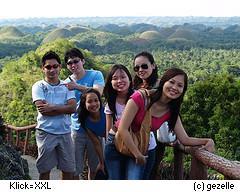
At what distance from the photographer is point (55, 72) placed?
3.20m

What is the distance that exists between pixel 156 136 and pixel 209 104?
48.5ft

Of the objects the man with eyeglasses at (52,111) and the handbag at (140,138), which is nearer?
the handbag at (140,138)

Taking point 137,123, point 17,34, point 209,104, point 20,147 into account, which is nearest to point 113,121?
point 137,123

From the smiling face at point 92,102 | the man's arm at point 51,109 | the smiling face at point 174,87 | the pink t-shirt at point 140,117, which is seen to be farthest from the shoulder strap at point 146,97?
the man's arm at point 51,109

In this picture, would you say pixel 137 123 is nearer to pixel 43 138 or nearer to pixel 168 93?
pixel 168 93

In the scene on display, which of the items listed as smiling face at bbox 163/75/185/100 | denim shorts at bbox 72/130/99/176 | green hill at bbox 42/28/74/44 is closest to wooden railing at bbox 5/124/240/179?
smiling face at bbox 163/75/185/100

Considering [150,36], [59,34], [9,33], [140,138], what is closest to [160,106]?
[140,138]

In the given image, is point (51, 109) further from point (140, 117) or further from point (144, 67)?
point (140, 117)

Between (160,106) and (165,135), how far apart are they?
0.41 m

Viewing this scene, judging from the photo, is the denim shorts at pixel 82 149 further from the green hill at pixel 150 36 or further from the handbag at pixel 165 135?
the green hill at pixel 150 36

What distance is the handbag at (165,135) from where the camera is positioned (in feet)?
9.78

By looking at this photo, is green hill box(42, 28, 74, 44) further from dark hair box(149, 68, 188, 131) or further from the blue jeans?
A: dark hair box(149, 68, 188, 131)

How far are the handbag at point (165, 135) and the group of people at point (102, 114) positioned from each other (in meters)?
0.06

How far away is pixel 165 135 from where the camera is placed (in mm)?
3000
